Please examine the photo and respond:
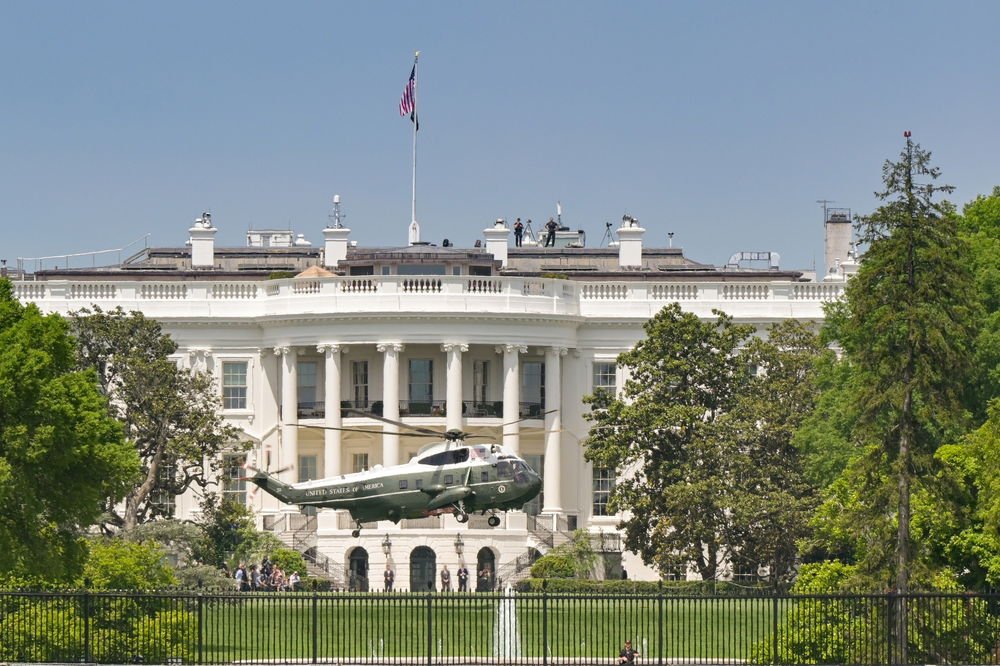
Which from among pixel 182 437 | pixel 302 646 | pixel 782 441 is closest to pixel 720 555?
pixel 782 441

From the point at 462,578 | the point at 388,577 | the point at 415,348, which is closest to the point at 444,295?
the point at 415,348

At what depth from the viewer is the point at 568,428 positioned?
117 metres

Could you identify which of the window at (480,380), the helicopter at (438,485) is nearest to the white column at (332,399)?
the window at (480,380)

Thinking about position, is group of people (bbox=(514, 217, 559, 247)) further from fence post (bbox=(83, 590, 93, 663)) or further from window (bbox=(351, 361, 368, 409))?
fence post (bbox=(83, 590, 93, 663))

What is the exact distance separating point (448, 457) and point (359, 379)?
36.0 m

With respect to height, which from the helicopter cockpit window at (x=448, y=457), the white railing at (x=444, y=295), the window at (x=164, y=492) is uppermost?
the white railing at (x=444, y=295)

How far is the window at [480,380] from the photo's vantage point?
4624 inches

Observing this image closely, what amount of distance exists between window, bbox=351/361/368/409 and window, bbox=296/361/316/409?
5.85 ft

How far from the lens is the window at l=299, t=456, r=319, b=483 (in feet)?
383

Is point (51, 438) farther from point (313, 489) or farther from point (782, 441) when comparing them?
point (782, 441)

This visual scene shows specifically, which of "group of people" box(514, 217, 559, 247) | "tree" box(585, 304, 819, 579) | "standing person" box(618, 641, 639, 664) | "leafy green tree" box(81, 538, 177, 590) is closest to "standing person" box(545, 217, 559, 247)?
"group of people" box(514, 217, 559, 247)

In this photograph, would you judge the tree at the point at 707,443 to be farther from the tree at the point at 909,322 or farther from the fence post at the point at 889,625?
the fence post at the point at 889,625

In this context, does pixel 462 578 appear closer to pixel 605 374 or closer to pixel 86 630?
pixel 605 374

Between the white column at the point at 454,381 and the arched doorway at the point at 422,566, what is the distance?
5.59 m
